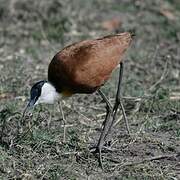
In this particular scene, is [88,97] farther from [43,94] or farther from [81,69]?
[81,69]

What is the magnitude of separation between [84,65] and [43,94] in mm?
465

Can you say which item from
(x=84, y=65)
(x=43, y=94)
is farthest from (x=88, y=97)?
(x=84, y=65)

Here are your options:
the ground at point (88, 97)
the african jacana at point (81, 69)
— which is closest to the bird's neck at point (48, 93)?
the african jacana at point (81, 69)

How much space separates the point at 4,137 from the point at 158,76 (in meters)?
2.76

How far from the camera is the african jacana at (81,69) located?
214 inches

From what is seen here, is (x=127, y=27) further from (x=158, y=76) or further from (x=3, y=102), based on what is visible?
(x=3, y=102)

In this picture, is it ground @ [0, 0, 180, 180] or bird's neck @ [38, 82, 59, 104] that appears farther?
bird's neck @ [38, 82, 59, 104]

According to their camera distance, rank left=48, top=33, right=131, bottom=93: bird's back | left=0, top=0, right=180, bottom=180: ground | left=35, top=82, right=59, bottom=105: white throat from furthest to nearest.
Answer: left=35, top=82, right=59, bottom=105: white throat < left=48, top=33, right=131, bottom=93: bird's back < left=0, top=0, right=180, bottom=180: ground

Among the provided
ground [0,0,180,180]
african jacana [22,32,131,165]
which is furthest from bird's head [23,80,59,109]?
ground [0,0,180,180]

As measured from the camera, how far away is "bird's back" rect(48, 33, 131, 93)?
543cm

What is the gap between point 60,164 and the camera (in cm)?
516

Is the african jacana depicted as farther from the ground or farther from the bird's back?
the ground

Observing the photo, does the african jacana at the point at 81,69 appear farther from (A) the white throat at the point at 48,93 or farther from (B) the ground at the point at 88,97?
(B) the ground at the point at 88,97

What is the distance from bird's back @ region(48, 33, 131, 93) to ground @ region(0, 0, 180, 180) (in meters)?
0.50
